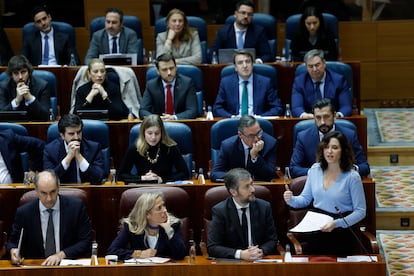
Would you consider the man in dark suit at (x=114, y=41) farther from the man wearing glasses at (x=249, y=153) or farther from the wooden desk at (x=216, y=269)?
Answer: the wooden desk at (x=216, y=269)

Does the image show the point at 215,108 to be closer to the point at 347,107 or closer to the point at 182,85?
the point at 182,85

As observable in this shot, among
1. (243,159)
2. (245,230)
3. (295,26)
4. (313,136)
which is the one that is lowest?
(245,230)

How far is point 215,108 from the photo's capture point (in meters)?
7.55

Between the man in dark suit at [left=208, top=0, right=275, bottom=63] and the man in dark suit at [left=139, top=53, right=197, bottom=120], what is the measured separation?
3.83 ft

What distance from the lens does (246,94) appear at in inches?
297

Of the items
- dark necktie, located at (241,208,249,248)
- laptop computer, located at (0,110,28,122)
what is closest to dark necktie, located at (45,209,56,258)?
dark necktie, located at (241,208,249,248)

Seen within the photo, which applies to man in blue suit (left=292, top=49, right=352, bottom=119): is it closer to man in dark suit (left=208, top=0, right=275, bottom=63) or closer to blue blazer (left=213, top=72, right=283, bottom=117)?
blue blazer (left=213, top=72, right=283, bottom=117)

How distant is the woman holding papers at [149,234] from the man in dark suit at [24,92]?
2.07 m

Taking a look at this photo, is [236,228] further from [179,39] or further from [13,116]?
[179,39]

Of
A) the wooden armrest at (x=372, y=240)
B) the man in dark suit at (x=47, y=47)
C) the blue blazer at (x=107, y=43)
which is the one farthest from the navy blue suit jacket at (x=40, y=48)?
the wooden armrest at (x=372, y=240)

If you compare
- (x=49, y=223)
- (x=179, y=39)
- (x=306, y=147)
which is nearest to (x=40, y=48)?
(x=179, y=39)

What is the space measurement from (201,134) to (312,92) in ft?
3.19

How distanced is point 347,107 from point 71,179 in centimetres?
209

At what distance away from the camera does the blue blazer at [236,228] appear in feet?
18.0
